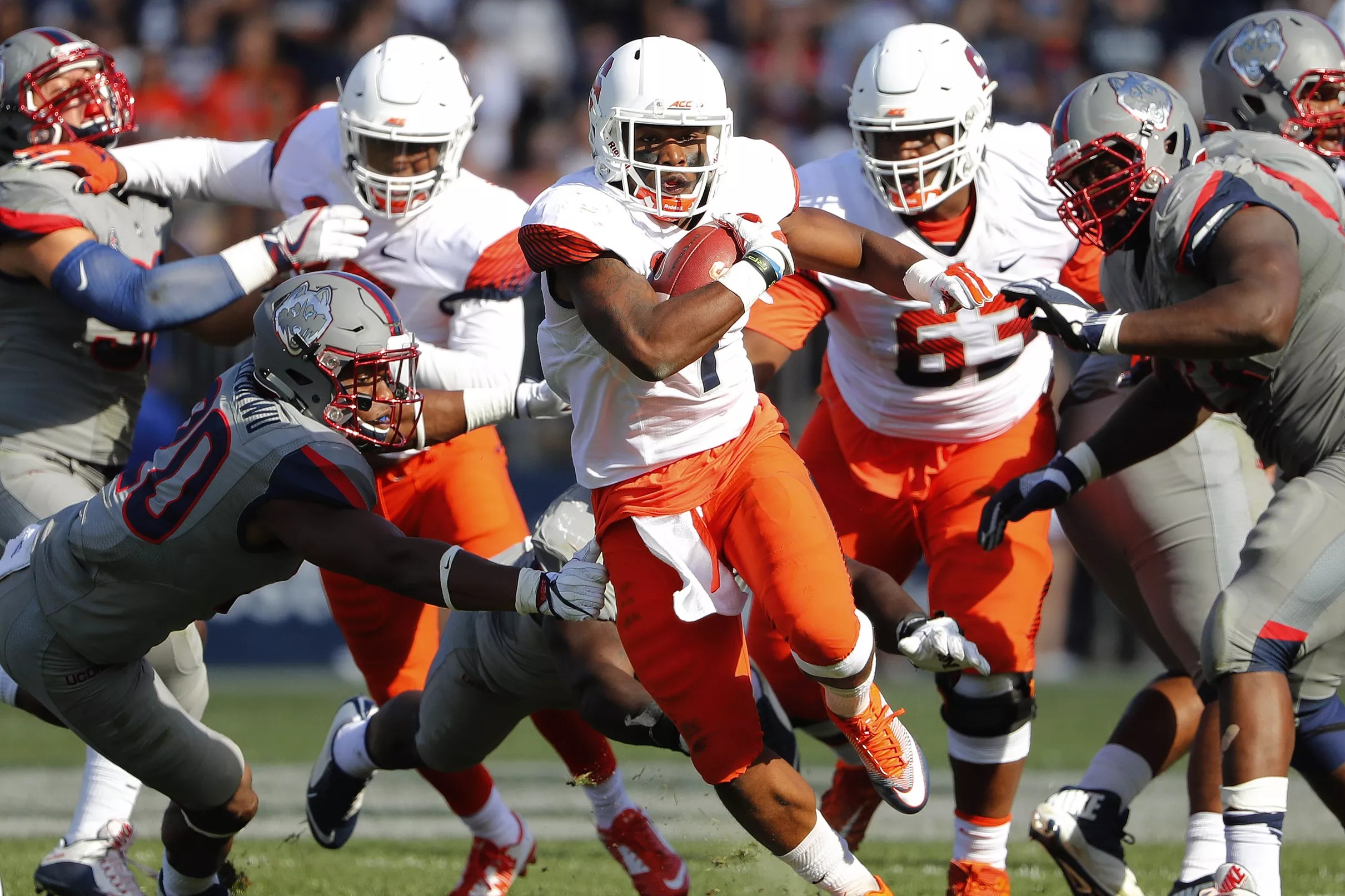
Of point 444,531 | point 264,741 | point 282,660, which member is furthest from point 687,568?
point 282,660

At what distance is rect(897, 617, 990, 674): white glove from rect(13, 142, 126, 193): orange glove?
2565mm

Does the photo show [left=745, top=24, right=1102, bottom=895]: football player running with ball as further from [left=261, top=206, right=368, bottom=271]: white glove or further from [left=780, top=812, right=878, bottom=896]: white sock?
[left=261, top=206, right=368, bottom=271]: white glove

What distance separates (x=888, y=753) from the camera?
11.8 feet

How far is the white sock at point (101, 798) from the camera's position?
4.33m

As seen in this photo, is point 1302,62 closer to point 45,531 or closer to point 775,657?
point 775,657

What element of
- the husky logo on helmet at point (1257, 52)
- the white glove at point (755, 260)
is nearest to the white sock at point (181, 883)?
the white glove at point (755, 260)

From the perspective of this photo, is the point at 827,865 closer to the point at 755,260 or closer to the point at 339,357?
the point at 755,260

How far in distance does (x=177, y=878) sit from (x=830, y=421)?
2120 millimetres

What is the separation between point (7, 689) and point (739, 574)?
6.68 feet

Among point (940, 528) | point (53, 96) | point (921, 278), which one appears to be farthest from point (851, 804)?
point (53, 96)

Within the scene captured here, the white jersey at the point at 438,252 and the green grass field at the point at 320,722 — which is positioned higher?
the white jersey at the point at 438,252

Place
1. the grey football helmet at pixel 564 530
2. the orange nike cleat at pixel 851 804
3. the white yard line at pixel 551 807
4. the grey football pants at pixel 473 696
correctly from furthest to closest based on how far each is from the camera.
Result: the white yard line at pixel 551 807
the orange nike cleat at pixel 851 804
the grey football pants at pixel 473 696
the grey football helmet at pixel 564 530

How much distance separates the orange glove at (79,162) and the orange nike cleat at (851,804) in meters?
2.61

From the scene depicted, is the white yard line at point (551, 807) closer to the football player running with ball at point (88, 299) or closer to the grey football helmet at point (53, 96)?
the football player running with ball at point (88, 299)
